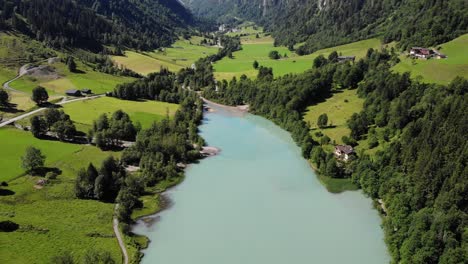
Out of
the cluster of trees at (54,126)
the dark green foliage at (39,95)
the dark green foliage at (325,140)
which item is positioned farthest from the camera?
the dark green foliage at (39,95)

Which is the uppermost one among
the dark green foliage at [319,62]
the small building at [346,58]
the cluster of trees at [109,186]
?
the small building at [346,58]

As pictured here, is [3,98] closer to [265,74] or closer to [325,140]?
[325,140]

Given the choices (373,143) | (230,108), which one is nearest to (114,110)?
(230,108)

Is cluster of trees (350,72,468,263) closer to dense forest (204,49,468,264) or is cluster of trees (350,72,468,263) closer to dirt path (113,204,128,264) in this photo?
dense forest (204,49,468,264)

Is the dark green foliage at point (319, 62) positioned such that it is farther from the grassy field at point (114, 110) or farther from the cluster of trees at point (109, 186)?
the cluster of trees at point (109, 186)

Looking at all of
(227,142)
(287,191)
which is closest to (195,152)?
(227,142)

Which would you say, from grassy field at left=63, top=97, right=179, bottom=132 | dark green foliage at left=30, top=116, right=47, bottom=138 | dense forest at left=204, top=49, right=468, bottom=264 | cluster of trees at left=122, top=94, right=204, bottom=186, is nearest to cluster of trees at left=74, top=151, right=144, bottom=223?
cluster of trees at left=122, top=94, right=204, bottom=186

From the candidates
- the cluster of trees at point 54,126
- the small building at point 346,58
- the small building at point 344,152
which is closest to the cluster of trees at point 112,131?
the cluster of trees at point 54,126
